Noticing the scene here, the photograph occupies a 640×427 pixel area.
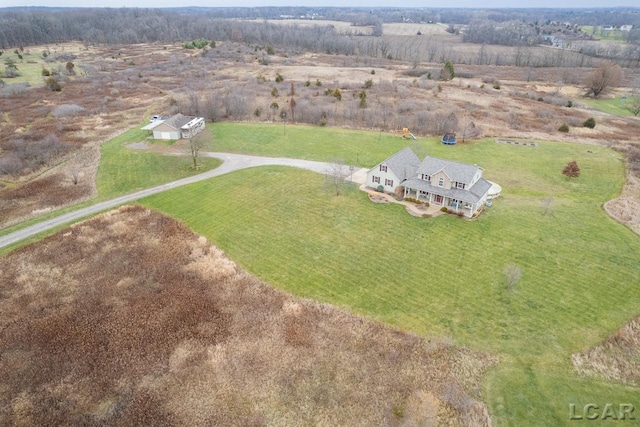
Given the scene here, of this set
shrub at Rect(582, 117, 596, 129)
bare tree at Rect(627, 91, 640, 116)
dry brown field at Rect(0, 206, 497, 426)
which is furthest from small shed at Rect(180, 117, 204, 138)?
bare tree at Rect(627, 91, 640, 116)

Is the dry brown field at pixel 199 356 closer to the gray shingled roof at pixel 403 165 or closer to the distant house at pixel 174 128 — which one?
the gray shingled roof at pixel 403 165

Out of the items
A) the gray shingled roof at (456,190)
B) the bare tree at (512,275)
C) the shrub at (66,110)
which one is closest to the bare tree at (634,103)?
the gray shingled roof at (456,190)

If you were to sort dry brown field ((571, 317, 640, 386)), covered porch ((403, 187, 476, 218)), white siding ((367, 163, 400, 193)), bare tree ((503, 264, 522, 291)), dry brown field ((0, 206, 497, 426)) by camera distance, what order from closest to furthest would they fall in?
1. dry brown field ((0, 206, 497, 426))
2. dry brown field ((571, 317, 640, 386))
3. bare tree ((503, 264, 522, 291))
4. covered porch ((403, 187, 476, 218))
5. white siding ((367, 163, 400, 193))

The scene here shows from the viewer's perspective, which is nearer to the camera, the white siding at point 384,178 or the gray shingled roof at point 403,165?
the gray shingled roof at point 403,165

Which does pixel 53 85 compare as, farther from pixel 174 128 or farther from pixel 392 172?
pixel 392 172

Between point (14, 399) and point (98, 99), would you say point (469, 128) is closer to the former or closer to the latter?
point (14, 399)

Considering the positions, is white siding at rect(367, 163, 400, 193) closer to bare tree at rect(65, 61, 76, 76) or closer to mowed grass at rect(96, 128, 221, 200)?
mowed grass at rect(96, 128, 221, 200)
